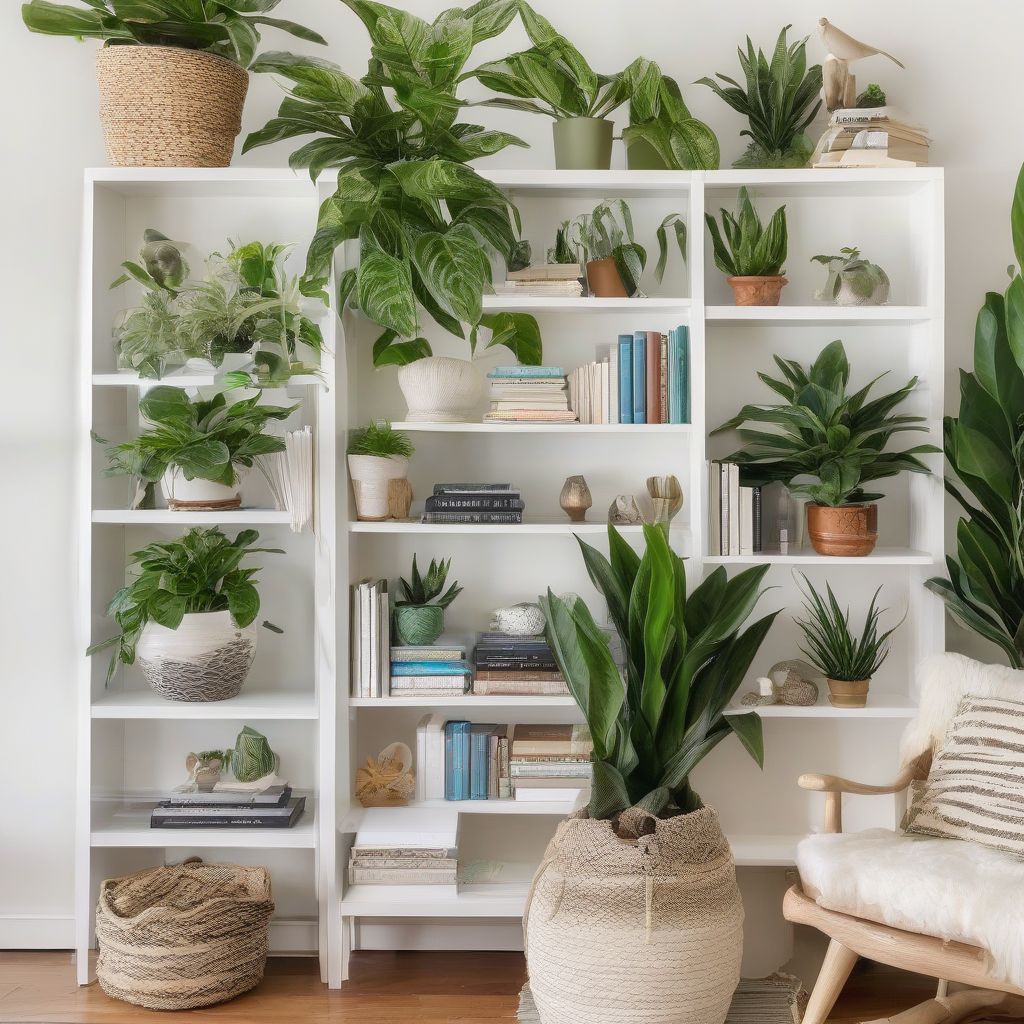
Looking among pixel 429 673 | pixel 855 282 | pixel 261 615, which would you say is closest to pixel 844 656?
pixel 855 282

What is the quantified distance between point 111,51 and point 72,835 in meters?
1.99

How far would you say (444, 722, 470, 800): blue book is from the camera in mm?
2783

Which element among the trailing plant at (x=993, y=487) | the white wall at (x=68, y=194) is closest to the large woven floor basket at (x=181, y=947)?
the white wall at (x=68, y=194)

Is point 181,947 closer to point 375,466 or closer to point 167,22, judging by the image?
point 375,466

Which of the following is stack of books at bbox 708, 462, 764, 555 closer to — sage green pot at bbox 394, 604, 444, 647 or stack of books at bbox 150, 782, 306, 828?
sage green pot at bbox 394, 604, 444, 647

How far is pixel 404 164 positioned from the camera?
2.45 meters

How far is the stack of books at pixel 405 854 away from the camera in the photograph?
266 centimetres

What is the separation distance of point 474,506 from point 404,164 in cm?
82

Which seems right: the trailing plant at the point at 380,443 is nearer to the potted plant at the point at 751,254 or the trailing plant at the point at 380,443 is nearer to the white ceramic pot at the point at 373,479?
the white ceramic pot at the point at 373,479

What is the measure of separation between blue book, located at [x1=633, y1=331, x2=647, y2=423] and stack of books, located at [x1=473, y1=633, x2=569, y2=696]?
62 cm

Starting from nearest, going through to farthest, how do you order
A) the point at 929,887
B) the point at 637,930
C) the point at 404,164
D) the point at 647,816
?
1. the point at 929,887
2. the point at 637,930
3. the point at 647,816
4. the point at 404,164

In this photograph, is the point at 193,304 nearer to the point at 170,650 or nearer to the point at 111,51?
the point at 111,51

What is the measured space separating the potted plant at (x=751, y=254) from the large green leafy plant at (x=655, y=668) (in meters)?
0.71

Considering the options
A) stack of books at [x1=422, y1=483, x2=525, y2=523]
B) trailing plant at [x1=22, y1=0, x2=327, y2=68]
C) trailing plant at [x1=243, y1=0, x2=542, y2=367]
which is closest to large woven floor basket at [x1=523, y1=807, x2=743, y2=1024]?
stack of books at [x1=422, y1=483, x2=525, y2=523]
